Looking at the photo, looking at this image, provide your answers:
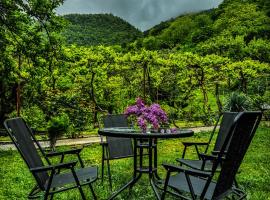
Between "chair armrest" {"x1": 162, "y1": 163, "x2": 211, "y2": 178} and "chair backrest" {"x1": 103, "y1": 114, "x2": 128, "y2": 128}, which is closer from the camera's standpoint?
"chair armrest" {"x1": 162, "y1": 163, "x2": 211, "y2": 178}

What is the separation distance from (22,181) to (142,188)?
5.80 ft

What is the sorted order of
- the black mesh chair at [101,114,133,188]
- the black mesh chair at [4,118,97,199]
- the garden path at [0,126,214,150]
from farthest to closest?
the garden path at [0,126,214,150]
the black mesh chair at [101,114,133,188]
the black mesh chair at [4,118,97,199]

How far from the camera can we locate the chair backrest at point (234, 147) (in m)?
2.54

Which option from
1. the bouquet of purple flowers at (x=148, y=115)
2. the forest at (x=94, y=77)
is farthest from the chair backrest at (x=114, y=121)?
the forest at (x=94, y=77)

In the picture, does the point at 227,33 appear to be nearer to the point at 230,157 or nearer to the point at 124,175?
the point at 124,175

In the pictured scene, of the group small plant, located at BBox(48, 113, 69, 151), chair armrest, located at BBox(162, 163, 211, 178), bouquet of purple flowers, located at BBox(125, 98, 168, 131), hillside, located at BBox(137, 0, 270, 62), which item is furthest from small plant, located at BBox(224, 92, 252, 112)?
chair armrest, located at BBox(162, 163, 211, 178)

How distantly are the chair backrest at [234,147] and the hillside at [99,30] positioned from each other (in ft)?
67.4

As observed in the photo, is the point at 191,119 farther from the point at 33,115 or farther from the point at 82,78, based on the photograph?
the point at 33,115

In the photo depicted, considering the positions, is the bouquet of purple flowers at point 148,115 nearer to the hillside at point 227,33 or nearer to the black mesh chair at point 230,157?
the black mesh chair at point 230,157

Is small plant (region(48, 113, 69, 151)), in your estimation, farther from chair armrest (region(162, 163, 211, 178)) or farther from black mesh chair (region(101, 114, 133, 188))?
chair armrest (region(162, 163, 211, 178))

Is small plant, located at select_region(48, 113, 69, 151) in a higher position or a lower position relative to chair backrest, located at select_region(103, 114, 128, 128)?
lower

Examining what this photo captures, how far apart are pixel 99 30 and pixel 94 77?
16.9 metres

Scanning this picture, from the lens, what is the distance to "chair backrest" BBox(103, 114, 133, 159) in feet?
17.6

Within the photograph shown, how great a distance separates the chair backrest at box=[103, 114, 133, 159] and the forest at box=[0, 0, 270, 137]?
3.01 metres
